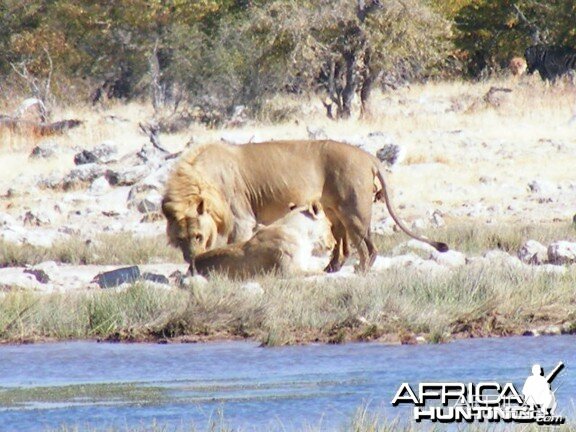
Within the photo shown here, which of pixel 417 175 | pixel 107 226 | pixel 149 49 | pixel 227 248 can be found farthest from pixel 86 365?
pixel 149 49

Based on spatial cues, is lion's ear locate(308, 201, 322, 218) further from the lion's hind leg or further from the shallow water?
the shallow water

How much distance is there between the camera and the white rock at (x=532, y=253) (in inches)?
617

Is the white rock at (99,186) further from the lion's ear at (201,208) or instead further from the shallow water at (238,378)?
the shallow water at (238,378)

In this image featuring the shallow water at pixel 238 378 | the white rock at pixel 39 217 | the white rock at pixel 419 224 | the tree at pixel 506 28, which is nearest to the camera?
the shallow water at pixel 238 378

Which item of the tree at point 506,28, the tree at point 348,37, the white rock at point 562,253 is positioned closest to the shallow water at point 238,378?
the white rock at point 562,253

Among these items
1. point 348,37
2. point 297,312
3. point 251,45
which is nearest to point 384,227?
point 297,312

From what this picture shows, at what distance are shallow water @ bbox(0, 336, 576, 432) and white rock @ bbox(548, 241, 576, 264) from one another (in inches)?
137

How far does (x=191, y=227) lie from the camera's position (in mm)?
14250

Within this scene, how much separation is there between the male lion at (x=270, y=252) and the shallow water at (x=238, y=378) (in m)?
1.72

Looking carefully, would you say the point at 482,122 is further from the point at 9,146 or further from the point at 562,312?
the point at 562,312

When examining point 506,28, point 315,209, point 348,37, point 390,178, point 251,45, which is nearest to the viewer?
point 315,209

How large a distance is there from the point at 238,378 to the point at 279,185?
4.56 meters

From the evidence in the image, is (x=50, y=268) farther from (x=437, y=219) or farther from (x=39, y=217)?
(x=437, y=219)

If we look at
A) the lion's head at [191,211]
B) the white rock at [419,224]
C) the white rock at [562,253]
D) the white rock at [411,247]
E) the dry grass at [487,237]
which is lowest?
the white rock at [419,224]
